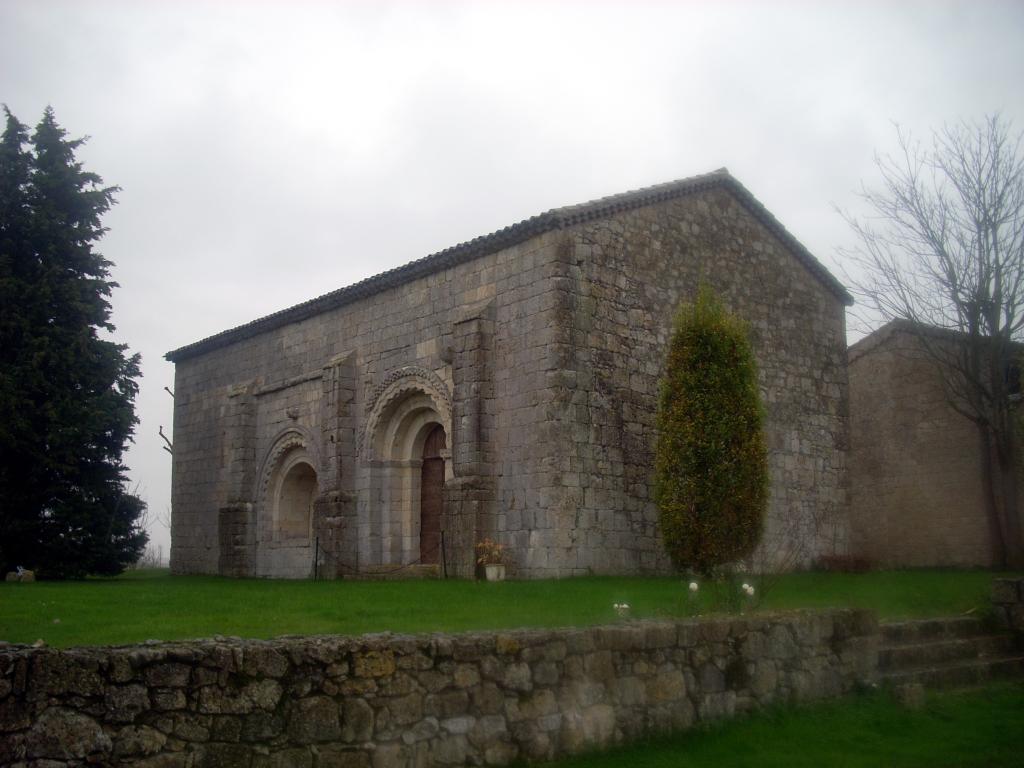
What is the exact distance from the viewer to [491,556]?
15289 millimetres

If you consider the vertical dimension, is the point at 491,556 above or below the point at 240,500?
below

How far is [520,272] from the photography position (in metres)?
16.0

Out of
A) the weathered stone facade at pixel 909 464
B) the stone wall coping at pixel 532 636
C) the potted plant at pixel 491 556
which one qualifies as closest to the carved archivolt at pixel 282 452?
the potted plant at pixel 491 556

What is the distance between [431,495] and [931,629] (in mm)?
9757

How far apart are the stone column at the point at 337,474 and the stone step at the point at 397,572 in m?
0.40

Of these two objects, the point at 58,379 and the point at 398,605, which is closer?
the point at 398,605

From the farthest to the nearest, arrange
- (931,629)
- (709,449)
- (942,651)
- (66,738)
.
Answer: (709,449) < (931,629) < (942,651) < (66,738)

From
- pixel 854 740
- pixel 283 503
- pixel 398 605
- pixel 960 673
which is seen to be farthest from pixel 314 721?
pixel 283 503

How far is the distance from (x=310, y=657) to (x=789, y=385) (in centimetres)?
1474

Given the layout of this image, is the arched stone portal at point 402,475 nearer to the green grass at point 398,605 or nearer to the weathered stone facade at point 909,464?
the green grass at point 398,605

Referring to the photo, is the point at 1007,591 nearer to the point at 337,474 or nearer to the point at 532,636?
the point at 532,636

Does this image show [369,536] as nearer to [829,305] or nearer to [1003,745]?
[829,305]

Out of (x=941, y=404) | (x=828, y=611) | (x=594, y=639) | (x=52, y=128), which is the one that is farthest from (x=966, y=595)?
(x=52, y=128)

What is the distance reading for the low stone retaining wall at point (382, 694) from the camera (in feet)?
16.8
